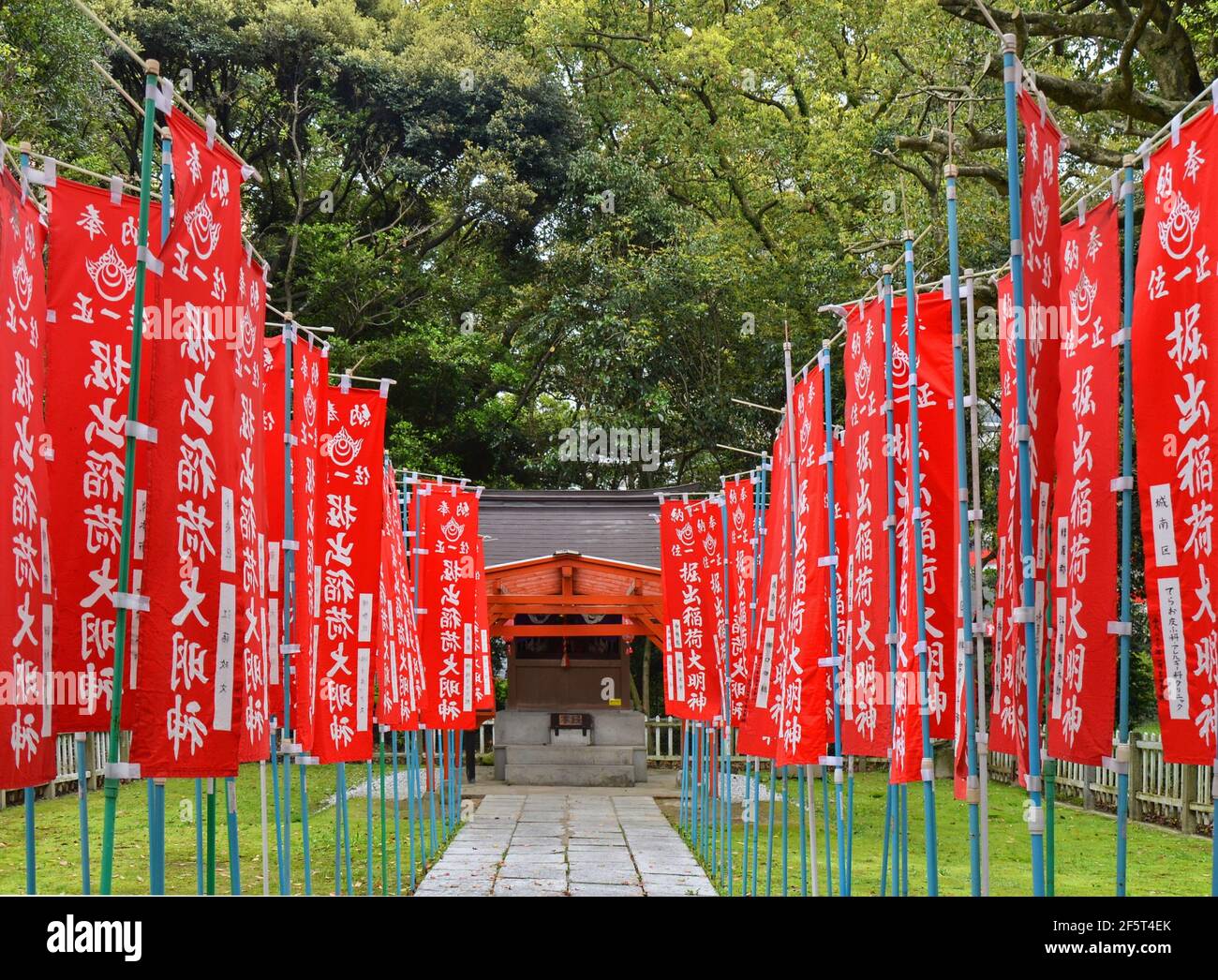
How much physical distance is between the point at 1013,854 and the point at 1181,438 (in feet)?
28.8

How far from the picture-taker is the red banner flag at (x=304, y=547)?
7.58 metres

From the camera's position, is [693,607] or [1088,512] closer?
[1088,512]

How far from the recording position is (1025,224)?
4543mm

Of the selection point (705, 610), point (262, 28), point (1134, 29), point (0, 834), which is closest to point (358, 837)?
point (0, 834)

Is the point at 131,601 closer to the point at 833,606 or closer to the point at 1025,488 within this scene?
the point at 1025,488

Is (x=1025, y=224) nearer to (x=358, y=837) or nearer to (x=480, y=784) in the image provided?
(x=358, y=837)

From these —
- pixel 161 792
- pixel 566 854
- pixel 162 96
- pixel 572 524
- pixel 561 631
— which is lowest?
pixel 566 854

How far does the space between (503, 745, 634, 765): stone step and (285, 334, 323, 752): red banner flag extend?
42.2 ft

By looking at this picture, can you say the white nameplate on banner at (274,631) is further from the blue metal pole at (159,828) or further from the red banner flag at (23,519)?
the blue metal pole at (159,828)

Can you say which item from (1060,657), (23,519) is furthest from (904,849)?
(23,519)

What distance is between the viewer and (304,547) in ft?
24.9

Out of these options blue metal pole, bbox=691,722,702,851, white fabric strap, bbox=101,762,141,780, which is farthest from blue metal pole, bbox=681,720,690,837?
white fabric strap, bbox=101,762,141,780

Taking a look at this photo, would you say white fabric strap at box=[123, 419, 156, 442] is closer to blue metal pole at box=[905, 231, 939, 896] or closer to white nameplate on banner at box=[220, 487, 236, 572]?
white nameplate on banner at box=[220, 487, 236, 572]

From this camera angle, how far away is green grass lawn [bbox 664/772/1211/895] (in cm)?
1001
